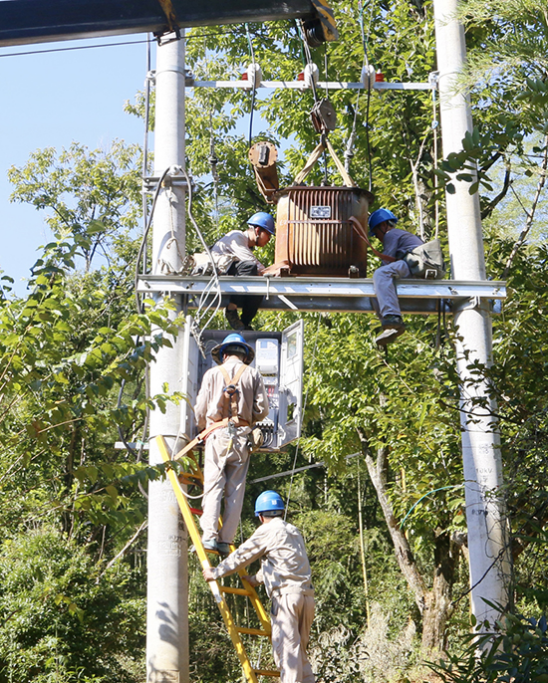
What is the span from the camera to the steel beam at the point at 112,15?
15.9ft

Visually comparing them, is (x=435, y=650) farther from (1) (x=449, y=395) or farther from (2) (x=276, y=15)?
(2) (x=276, y=15)

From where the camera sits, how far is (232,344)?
26.9 feet

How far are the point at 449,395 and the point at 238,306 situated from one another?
213cm

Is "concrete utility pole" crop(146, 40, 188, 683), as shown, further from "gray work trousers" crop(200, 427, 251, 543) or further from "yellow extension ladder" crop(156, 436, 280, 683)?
"gray work trousers" crop(200, 427, 251, 543)

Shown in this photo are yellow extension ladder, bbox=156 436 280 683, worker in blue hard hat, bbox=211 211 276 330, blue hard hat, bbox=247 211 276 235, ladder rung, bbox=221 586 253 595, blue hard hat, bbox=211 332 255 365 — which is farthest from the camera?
blue hard hat, bbox=247 211 276 235

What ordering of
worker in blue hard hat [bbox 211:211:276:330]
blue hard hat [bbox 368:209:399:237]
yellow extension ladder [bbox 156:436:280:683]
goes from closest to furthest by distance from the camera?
yellow extension ladder [bbox 156:436:280:683]
worker in blue hard hat [bbox 211:211:276:330]
blue hard hat [bbox 368:209:399:237]

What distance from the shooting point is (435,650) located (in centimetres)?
1430

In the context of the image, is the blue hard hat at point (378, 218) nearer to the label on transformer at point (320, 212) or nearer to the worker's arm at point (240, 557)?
the label on transformer at point (320, 212)

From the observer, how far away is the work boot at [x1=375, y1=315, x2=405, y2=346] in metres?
7.94

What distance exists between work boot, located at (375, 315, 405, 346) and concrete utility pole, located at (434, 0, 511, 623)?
0.52m

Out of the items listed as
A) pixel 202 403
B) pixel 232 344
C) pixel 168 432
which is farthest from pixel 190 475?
pixel 232 344

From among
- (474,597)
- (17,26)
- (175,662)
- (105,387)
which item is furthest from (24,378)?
(474,597)

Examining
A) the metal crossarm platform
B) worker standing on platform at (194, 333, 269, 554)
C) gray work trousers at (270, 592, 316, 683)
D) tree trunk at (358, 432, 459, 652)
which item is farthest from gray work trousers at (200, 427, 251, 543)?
tree trunk at (358, 432, 459, 652)

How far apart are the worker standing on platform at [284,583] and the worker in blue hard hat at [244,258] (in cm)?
208
